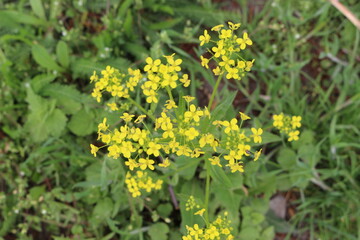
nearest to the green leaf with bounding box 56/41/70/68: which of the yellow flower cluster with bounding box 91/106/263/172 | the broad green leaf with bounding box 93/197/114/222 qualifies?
the broad green leaf with bounding box 93/197/114/222

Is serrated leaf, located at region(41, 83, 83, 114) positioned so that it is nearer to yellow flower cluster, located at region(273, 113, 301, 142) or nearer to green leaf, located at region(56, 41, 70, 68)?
green leaf, located at region(56, 41, 70, 68)

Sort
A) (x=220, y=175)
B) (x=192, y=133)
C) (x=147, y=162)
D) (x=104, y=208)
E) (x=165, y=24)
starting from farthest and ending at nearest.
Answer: (x=165, y=24), (x=104, y=208), (x=220, y=175), (x=147, y=162), (x=192, y=133)

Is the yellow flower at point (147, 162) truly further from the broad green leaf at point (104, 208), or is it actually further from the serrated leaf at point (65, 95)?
the serrated leaf at point (65, 95)

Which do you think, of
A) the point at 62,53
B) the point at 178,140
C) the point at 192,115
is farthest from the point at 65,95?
the point at 192,115

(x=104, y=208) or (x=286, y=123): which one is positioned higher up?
(x=286, y=123)

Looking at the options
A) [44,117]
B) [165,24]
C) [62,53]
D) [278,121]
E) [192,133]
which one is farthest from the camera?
[165,24]

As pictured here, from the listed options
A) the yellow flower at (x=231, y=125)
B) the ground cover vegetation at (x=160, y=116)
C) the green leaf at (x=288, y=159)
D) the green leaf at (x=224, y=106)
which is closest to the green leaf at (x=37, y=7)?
the ground cover vegetation at (x=160, y=116)

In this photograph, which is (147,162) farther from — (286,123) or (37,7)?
(37,7)
